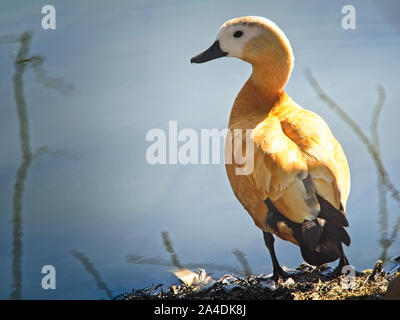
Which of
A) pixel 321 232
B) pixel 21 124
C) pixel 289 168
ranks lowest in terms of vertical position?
pixel 321 232

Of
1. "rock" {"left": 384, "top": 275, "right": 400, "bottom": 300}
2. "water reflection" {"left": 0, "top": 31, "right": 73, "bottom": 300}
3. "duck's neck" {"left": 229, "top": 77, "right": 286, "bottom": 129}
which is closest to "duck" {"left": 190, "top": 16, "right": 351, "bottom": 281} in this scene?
"duck's neck" {"left": 229, "top": 77, "right": 286, "bottom": 129}

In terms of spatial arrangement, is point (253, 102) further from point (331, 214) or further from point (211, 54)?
point (331, 214)

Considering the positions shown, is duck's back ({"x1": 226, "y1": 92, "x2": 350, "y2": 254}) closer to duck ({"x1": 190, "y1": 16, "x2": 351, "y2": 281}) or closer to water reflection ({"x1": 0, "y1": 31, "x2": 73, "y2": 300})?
duck ({"x1": 190, "y1": 16, "x2": 351, "y2": 281})

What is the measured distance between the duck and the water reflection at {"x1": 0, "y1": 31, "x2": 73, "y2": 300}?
515 millimetres

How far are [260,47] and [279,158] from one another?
1.15 feet

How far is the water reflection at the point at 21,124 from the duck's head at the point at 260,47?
0.56 m

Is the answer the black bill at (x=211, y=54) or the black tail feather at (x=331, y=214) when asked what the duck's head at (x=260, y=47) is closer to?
the black bill at (x=211, y=54)

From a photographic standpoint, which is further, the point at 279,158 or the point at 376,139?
the point at 376,139

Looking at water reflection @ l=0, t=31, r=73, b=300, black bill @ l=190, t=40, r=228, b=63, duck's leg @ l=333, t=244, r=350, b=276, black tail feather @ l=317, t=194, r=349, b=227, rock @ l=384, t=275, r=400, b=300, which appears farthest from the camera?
water reflection @ l=0, t=31, r=73, b=300

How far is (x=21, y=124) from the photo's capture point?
200 centimetres

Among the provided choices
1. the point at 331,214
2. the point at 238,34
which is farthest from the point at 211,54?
the point at 331,214

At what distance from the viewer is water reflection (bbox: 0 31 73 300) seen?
1943 mm

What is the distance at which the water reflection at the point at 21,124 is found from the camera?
76.5 inches
